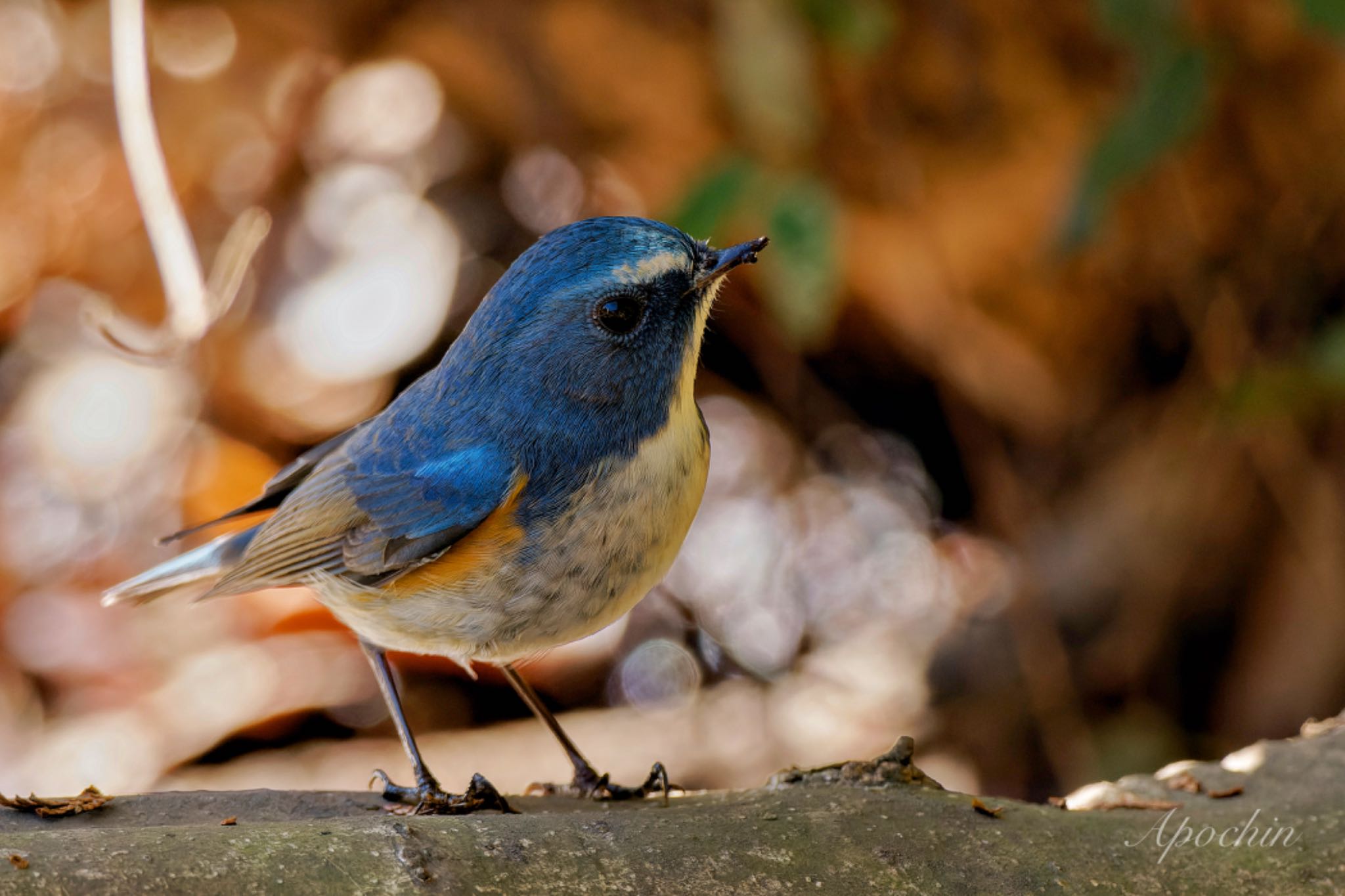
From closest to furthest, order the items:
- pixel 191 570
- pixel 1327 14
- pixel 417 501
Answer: pixel 417 501
pixel 1327 14
pixel 191 570

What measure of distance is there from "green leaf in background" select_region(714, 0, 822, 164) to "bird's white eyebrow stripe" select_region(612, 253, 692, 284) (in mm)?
1615

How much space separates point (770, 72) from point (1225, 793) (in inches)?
97.1

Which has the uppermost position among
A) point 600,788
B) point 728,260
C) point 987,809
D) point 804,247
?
point 804,247

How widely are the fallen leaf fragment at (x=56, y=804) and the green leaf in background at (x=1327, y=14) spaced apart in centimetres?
309

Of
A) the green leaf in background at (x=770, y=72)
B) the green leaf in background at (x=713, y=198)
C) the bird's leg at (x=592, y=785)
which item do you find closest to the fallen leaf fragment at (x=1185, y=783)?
the bird's leg at (x=592, y=785)

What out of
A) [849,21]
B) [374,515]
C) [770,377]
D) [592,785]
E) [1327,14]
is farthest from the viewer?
[770,377]

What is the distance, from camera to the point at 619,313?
254 cm

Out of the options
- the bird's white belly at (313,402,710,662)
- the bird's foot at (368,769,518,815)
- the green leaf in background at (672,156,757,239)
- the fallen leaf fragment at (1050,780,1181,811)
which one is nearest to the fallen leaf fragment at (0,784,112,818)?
the bird's foot at (368,769,518,815)

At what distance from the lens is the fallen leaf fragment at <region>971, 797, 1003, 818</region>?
2.27 m

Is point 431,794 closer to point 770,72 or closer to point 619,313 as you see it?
point 619,313

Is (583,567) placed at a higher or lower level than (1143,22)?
lower

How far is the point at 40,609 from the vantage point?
510 centimetres

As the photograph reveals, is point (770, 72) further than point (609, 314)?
Yes

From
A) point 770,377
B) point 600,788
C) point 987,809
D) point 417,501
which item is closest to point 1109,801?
point 987,809
